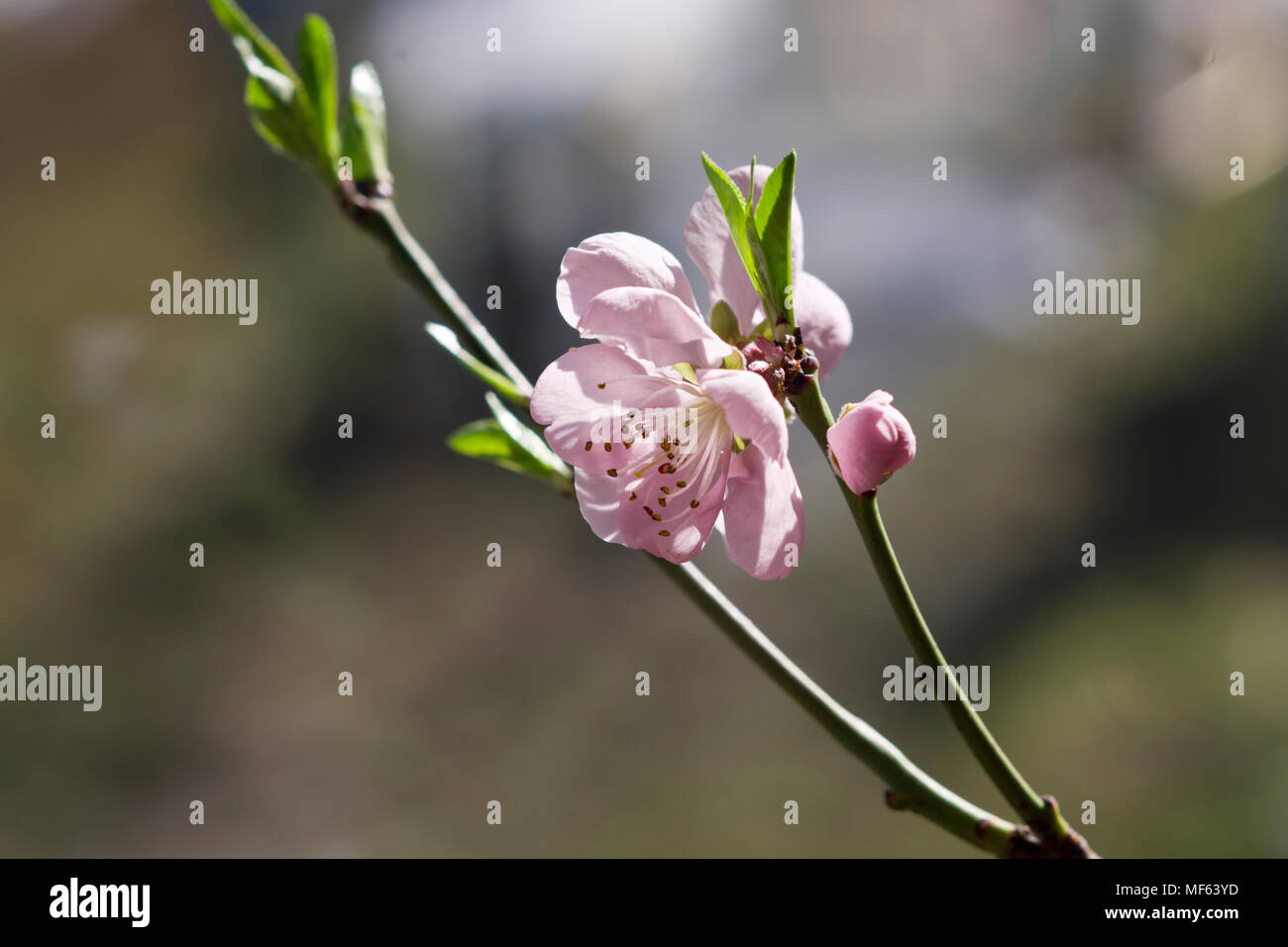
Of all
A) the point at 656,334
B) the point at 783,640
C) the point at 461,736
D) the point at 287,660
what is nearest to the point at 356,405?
the point at 287,660

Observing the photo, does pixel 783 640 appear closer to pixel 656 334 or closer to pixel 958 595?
pixel 958 595

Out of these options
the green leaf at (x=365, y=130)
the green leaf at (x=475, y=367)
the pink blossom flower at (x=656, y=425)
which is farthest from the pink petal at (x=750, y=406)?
the green leaf at (x=365, y=130)

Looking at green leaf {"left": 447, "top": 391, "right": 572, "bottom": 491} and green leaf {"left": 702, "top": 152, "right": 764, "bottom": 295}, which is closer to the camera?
green leaf {"left": 702, "top": 152, "right": 764, "bottom": 295}

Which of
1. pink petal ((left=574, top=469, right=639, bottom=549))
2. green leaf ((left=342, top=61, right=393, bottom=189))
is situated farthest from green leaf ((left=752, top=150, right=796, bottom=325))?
green leaf ((left=342, top=61, right=393, bottom=189))

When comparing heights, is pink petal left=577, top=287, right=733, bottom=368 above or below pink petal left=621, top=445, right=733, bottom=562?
above

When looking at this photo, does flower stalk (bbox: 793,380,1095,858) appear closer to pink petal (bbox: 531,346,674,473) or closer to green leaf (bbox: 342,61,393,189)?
pink petal (bbox: 531,346,674,473)

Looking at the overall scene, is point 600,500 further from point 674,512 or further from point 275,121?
point 275,121

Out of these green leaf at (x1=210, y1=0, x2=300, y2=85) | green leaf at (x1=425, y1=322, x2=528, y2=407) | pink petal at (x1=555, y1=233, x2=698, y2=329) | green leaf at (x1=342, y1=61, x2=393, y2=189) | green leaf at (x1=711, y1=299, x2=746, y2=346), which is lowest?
green leaf at (x1=425, y1=322, x2=528, y2=407)
